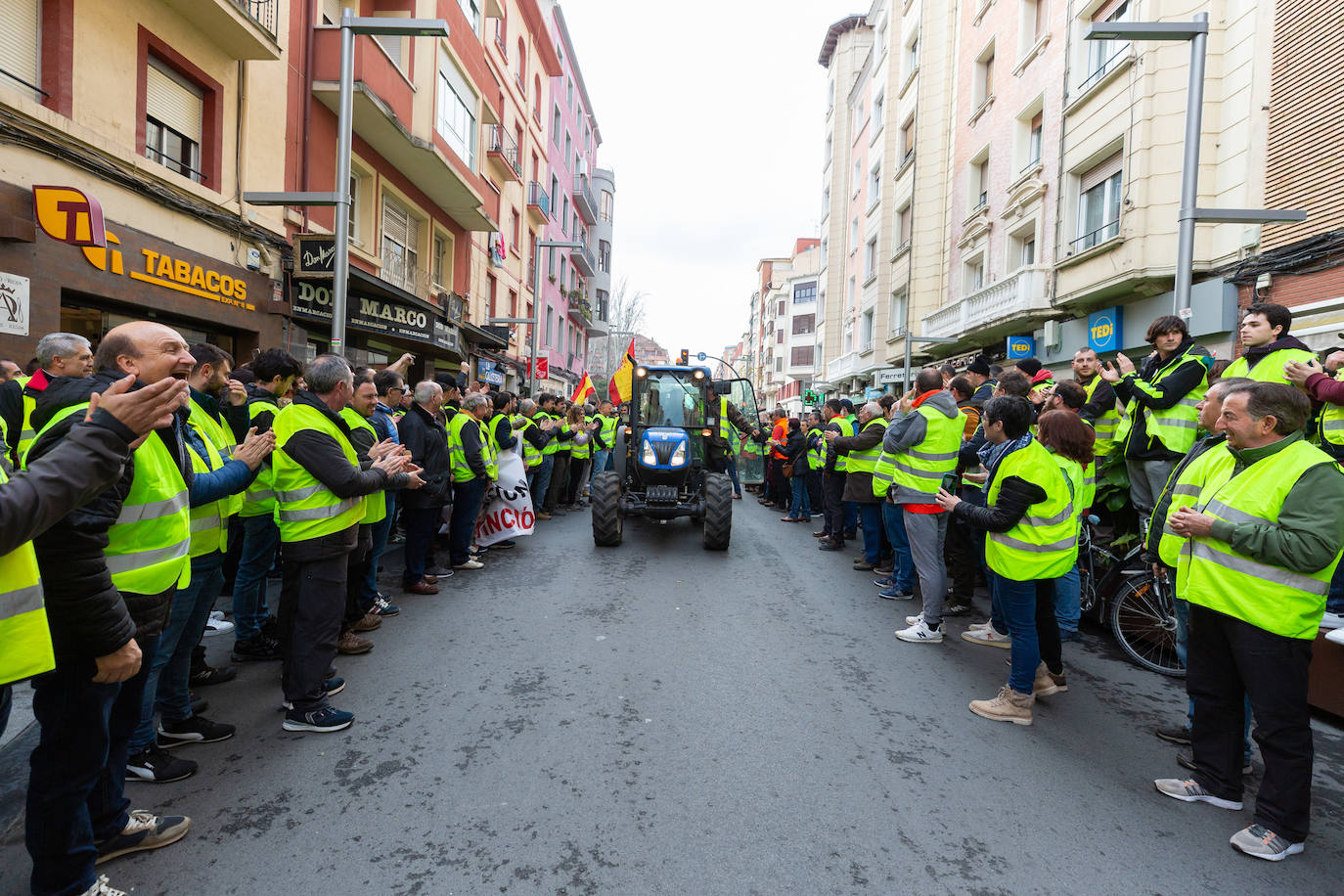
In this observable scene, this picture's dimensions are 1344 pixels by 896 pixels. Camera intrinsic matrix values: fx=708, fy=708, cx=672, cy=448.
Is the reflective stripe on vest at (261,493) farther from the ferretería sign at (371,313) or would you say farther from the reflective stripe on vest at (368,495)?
the ferretería sign at (371,313)

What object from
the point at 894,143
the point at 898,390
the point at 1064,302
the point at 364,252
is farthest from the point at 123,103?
the point at 894,143

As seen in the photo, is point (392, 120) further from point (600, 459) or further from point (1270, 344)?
point (1270, 344)

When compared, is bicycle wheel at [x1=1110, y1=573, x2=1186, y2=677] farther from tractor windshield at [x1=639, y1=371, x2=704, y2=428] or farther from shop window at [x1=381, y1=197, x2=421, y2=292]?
shop window at [x1=381, y1=197, x2=421, y2=292]

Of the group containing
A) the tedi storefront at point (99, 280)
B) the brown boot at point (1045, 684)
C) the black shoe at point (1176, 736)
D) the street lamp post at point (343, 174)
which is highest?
the street lamp post at point (343, 174)

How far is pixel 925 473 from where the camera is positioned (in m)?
5.55

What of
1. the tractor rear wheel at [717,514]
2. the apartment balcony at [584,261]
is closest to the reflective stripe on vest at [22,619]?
the tractor rear wheel at [717,514]

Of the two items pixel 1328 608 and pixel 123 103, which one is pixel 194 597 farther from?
pixel 123 103

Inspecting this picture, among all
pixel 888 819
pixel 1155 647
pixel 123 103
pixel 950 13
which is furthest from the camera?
pixel 950 13

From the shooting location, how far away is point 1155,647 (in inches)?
197

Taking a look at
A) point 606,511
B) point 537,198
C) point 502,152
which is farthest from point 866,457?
point 537,198

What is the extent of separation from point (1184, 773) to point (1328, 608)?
1.98 m

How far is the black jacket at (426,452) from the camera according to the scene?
640 cm

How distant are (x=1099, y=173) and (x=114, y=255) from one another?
16.2 m

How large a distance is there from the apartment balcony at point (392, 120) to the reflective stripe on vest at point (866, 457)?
376 inches
